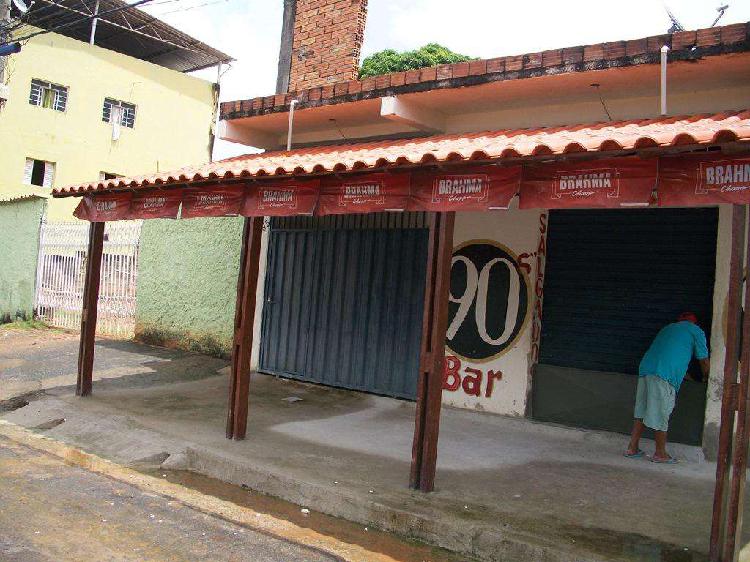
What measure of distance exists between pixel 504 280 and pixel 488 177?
3.11 metres

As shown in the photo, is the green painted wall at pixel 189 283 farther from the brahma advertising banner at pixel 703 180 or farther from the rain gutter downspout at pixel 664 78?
the brahma advertising banner at pixel 703 180

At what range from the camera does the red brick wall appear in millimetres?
10633

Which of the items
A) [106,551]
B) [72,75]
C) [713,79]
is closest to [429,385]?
[106,551]

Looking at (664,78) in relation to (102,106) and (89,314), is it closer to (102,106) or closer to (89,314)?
(89,314)

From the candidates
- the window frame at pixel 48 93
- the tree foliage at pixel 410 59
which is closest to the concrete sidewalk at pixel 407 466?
the window frame at pixel 48 93

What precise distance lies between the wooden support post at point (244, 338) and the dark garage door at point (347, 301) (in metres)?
2.46

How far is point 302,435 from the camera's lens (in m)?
7.34

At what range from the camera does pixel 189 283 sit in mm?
12086

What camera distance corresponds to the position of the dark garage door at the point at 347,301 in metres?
9.02

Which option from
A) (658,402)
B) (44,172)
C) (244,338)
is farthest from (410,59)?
(658,402)

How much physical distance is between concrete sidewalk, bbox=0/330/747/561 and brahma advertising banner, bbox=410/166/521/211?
2.29 meters

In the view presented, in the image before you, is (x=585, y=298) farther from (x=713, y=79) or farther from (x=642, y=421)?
(x=713, y=79)

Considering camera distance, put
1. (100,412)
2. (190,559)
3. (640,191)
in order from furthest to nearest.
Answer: (100,412) < (640,191) < (190,559)

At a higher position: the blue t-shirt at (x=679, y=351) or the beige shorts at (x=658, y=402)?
the blue t-shirt at (x=679, y=351)
